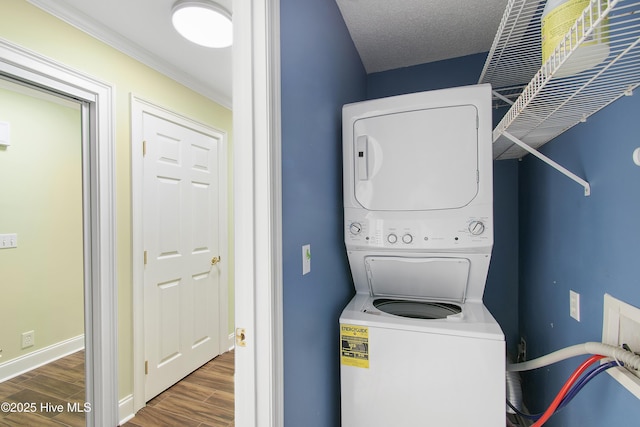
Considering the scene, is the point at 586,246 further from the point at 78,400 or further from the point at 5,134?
the point at 5,134

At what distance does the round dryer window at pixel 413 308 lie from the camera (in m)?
1.62

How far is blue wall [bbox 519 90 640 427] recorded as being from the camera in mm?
902

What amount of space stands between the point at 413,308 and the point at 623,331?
2.91 ft

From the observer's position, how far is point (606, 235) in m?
1.02

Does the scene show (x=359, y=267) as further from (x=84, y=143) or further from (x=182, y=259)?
(x=84, y=143)

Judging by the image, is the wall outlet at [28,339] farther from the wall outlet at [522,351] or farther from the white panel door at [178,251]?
the wall outlet at [522,351]

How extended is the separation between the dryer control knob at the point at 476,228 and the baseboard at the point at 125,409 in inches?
94.2

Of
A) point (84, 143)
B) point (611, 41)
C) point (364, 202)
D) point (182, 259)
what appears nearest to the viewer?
point (611, 41)

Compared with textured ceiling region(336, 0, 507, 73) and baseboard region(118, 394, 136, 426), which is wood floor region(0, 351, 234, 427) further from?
textured ceiling region(336, 0, 507, 73)

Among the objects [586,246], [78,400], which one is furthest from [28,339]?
[586,246]

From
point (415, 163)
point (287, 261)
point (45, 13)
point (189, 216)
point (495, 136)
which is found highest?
point (45, 13)

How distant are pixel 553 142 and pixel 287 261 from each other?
1.38 m

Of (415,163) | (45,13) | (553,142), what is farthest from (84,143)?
(553,142)

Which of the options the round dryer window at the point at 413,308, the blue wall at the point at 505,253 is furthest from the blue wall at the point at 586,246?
the round dryer window at the point at 413,308
